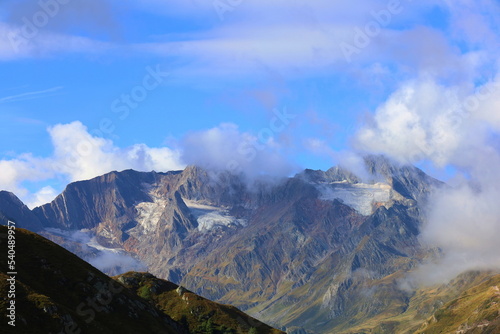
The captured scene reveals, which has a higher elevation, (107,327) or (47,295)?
(47,295)

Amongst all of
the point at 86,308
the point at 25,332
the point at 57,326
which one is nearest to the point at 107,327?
the point at 86,308

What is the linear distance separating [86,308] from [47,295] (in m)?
15.6

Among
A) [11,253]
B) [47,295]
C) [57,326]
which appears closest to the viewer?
[57,326]

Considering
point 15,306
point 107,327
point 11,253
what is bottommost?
point 107,327

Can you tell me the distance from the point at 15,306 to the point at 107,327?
122 ft

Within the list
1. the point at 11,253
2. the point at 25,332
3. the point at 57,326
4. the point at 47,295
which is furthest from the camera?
the point at 11,253

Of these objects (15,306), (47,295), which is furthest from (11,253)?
(15,306)

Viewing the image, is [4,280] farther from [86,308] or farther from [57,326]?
[86,308]

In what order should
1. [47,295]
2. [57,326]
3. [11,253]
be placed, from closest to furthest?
[57,326] < [47,295] < [11,253]

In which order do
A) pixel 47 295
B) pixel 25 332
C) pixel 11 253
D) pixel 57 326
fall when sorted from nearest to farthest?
1. pixel 25 332
2. pixel 57 326
3. pixel 47 295
4. pixel 11 253

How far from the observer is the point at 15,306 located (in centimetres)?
16112

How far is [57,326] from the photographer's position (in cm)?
16400

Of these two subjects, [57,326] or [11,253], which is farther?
[11,253]

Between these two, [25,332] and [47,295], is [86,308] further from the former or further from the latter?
[25,332]
